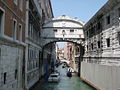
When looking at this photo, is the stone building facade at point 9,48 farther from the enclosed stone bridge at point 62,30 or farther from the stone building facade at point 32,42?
the enclosed stone bridge at point 62,30

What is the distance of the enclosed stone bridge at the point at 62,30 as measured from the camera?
100 ft

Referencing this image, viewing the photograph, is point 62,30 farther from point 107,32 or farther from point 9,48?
point 9,48

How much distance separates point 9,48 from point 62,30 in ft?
66.1

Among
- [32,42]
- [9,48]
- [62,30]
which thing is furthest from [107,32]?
[62,30]

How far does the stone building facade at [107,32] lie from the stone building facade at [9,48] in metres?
7.51

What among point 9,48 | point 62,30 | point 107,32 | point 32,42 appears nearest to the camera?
point 9,48

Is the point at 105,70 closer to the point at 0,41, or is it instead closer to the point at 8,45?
the point at 8,45

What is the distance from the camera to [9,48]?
11117 mm

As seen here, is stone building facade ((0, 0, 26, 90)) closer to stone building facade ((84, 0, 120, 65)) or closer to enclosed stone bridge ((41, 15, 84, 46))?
stone building facade ((84, 0, 120, 65))

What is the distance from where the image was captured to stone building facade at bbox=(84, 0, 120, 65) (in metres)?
16.1

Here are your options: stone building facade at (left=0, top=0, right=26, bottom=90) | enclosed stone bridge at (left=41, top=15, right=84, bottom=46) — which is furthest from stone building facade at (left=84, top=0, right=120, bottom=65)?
stone building facade at (left=0, top=0, right=26, bottom=90)

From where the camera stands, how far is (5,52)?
409 inches

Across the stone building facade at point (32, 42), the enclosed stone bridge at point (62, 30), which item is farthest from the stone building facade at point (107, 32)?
the enclosed stone bridge at point (62, 30)

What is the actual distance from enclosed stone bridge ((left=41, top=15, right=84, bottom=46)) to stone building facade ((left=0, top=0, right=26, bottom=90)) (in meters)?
16.1
